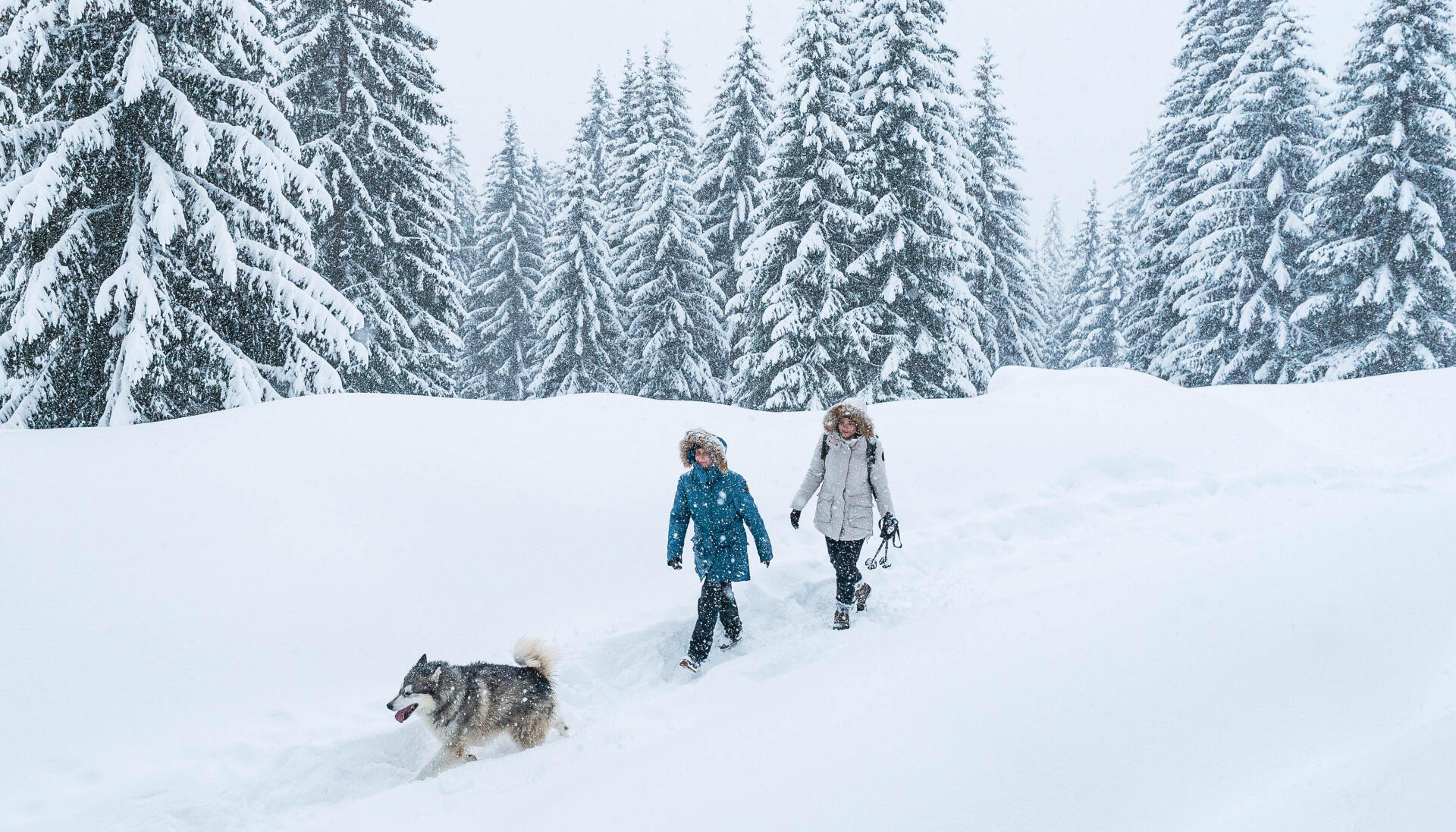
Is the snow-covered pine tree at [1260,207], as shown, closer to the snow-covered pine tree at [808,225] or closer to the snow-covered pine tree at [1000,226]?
the snow-covered pine tree at [1000,226]

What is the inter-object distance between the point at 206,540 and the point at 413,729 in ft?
7.80

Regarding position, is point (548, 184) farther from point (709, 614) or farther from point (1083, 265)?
point (709, 614)

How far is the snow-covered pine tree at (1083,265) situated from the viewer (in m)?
35.5

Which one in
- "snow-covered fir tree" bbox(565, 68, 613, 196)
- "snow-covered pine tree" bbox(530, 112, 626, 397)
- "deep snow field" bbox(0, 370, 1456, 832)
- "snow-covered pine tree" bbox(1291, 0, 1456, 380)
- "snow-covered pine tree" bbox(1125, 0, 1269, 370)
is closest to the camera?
"deep snow field" bbox(0, 370, 1456, 832)

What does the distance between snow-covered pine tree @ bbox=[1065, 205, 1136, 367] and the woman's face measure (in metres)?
29.7

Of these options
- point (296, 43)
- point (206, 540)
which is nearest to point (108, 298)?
point (206, 540)

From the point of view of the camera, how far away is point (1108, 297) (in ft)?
103

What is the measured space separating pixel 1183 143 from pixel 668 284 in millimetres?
16763

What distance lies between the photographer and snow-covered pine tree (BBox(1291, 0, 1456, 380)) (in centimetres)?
1686

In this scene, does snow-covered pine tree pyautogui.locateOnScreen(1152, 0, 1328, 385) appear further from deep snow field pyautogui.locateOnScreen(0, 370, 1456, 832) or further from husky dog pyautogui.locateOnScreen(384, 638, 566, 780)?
husky dog pyautogui.locateOnScreen(384, 638, 566, 780)

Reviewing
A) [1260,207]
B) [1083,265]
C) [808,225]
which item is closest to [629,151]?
[808,225]

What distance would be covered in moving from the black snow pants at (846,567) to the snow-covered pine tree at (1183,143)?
20.2m

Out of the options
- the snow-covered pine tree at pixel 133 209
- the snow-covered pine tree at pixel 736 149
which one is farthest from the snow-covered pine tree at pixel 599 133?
the snow-covered pine tree at pixel 133 209

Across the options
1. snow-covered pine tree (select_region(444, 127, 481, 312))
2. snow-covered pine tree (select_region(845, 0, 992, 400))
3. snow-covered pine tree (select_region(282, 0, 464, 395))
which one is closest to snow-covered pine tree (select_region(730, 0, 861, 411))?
snow-covered pine tree (select_region(845, 0, 992, 400))
